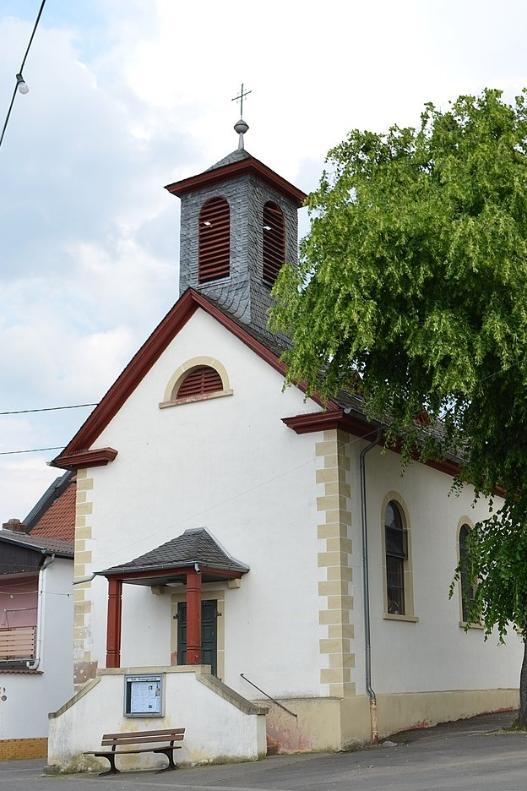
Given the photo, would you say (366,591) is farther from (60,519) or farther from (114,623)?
(60,519)

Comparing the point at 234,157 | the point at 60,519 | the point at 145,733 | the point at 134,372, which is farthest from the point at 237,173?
the point at 60,519

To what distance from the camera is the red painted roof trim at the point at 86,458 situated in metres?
21.5

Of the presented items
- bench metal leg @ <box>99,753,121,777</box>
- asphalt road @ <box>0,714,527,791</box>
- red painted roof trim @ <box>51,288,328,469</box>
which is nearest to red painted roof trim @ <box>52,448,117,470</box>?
red painted roof trim @ <box>51,288,328,469</box>

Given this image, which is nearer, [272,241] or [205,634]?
[205,634]

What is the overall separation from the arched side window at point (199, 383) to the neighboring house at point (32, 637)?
6120 mm

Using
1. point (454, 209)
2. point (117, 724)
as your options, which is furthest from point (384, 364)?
point (117, 724)

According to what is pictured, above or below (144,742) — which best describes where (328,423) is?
above

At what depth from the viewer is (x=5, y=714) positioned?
904 inches

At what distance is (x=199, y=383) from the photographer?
21.1 metres

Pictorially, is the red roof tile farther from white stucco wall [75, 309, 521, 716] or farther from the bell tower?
the bell tower

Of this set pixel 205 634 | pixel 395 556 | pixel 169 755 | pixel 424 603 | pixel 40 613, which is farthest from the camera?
pixel 40 613

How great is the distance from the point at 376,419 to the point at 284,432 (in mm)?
1698

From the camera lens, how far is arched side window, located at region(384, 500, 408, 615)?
20312mm

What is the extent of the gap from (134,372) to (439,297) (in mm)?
7755
